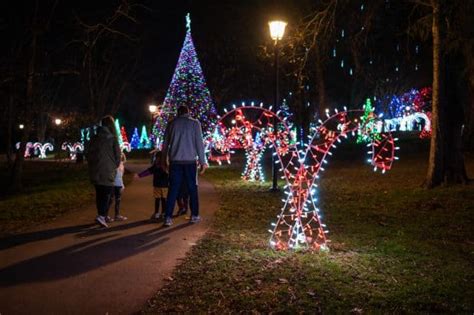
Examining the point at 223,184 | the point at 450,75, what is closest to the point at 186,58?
the point at 223,184

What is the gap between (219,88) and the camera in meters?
46.4

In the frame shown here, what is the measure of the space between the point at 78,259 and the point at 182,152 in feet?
8.57

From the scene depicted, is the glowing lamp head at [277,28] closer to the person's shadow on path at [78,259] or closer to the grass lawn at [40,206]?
the grass lawn at [40,206]

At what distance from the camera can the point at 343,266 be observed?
6469 mm

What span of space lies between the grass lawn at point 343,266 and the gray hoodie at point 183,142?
129 cm

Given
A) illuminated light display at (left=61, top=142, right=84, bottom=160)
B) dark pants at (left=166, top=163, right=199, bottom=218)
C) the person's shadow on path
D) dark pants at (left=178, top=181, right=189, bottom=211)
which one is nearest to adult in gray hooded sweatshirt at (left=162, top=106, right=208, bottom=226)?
dark pants at (left=166, top=163, right=199, bottom=218)

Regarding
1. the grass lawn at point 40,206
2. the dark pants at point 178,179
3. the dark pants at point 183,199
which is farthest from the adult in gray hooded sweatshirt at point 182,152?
the grass lawn at point 40,206

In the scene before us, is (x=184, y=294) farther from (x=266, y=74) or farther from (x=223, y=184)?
(x=266, y=74)

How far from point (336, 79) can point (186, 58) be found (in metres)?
22.2

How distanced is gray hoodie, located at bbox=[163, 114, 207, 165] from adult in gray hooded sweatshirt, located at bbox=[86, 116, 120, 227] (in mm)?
841

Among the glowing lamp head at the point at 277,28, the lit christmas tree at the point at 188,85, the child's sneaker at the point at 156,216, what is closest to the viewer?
the child's sneaker at the point at 156,216

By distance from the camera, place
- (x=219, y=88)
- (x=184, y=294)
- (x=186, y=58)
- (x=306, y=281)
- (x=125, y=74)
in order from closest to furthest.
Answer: (x=184, y=294), (x=306, y=281), (x=186, y=58), (x=125, y=74), (x=219, y=88)

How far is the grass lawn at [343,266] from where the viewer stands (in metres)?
5.13

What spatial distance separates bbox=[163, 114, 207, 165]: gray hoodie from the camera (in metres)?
8.58
